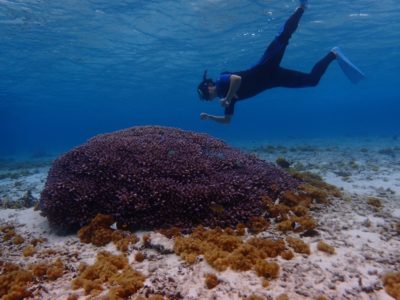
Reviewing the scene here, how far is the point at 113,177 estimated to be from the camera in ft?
22.6

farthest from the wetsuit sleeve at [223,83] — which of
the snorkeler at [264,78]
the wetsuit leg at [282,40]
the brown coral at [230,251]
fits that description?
the brown coral at [230,251]

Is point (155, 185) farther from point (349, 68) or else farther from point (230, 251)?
point (349, 68)

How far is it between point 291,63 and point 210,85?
36607 millimetres

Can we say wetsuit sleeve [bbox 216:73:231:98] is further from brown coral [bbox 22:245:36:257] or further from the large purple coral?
brown coral [bbox 22:245:36:257]

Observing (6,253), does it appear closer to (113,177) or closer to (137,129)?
(113,177)

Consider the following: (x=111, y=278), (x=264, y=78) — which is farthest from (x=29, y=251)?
(x=264, y=78)

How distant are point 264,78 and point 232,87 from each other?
195 centimetres

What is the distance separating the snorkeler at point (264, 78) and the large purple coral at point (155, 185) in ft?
4.50

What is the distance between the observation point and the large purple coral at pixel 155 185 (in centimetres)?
630

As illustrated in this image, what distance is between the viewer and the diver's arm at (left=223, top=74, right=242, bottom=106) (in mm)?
7367

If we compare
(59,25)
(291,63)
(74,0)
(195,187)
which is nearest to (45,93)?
(59,25)

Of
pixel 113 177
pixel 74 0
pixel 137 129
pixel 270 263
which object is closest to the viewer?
pixel 270 263

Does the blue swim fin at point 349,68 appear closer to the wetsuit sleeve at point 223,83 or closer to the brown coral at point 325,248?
the wetsuit sleeve at point 223,83

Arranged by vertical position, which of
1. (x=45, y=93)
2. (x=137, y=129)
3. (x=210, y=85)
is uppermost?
(x=210, y=85)
